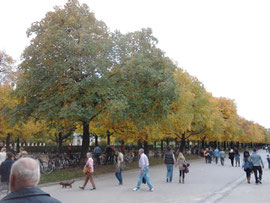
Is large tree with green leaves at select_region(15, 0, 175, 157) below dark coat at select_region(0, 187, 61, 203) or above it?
above

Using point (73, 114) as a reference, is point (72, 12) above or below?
above

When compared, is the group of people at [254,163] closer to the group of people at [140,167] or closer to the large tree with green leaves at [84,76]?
the group of people at [140,167]

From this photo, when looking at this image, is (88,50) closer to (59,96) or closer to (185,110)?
(59,96)

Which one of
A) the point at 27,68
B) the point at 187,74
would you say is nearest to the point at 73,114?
the point at 27,68

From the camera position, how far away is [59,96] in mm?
17312

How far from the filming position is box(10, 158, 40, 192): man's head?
2.53m

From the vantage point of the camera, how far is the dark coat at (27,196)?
236 cm

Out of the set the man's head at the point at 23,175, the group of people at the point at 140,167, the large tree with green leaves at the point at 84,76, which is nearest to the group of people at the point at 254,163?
the group of people at the point at 140,167

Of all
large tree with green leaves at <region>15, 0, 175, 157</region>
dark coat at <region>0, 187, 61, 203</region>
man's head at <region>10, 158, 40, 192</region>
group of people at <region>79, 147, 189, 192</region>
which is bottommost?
group of people at <region>79, 147, 189, 192</region>

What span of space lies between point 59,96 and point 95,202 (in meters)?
9.44

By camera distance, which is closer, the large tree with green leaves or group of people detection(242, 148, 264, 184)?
group of people detection(242, 148, 264, 184)

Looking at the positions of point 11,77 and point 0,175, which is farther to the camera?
point 11,77

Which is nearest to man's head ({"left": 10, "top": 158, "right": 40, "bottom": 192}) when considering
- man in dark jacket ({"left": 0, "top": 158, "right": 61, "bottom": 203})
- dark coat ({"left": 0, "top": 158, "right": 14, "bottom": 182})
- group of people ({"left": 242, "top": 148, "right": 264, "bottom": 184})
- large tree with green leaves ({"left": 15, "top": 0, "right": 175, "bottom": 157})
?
man in dark jacket ({"left": 0, "top": 158, "right": 61, "bottom": 203})

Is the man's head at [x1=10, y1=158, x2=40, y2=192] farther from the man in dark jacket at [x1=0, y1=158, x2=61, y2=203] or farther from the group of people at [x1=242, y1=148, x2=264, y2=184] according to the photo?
the group of people at [x1=242, y1=148, x2=264, y2=184]
